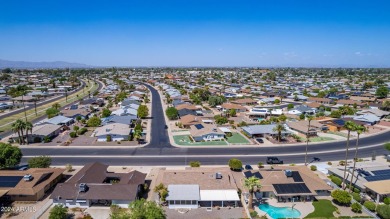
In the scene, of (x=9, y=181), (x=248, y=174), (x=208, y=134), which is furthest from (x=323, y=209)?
(x=9, y=181)

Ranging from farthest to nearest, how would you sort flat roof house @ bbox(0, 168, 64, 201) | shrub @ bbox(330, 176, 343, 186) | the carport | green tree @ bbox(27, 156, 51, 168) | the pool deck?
1. green tree @ bbox(27, 156, 51, 168)
2. shrub @ bbox(330, 176, 343, 186)
3. flat roof house @ bbox(0, 168, 64, 201)
4. the carport
5. the pool deck

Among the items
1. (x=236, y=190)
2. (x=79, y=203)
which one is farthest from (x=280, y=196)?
(x=79, y=203)

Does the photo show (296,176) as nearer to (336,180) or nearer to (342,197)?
(342,197)

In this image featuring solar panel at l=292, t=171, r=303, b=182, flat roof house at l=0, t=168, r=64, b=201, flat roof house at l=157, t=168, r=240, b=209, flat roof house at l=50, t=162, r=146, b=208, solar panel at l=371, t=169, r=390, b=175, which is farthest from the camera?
solar panel at l=371, t=169, r=390, b=175

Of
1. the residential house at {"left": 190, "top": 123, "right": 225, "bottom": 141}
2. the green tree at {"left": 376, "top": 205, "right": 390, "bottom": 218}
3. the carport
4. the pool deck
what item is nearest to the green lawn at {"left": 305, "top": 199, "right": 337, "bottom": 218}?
the pool deck

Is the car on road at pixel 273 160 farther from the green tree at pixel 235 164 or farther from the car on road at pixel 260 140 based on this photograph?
the car on road at pixel 260 140

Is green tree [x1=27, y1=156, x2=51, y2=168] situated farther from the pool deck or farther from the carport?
the pool deck

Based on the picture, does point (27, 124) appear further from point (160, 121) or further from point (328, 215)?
point (328, 215)

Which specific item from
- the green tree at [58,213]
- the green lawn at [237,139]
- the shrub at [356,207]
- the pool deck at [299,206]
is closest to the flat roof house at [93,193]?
the green tree at [58,213]

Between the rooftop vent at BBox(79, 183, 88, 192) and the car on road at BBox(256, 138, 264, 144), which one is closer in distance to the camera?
the rooftop vent at BBox(79, 183, 88, 192)
